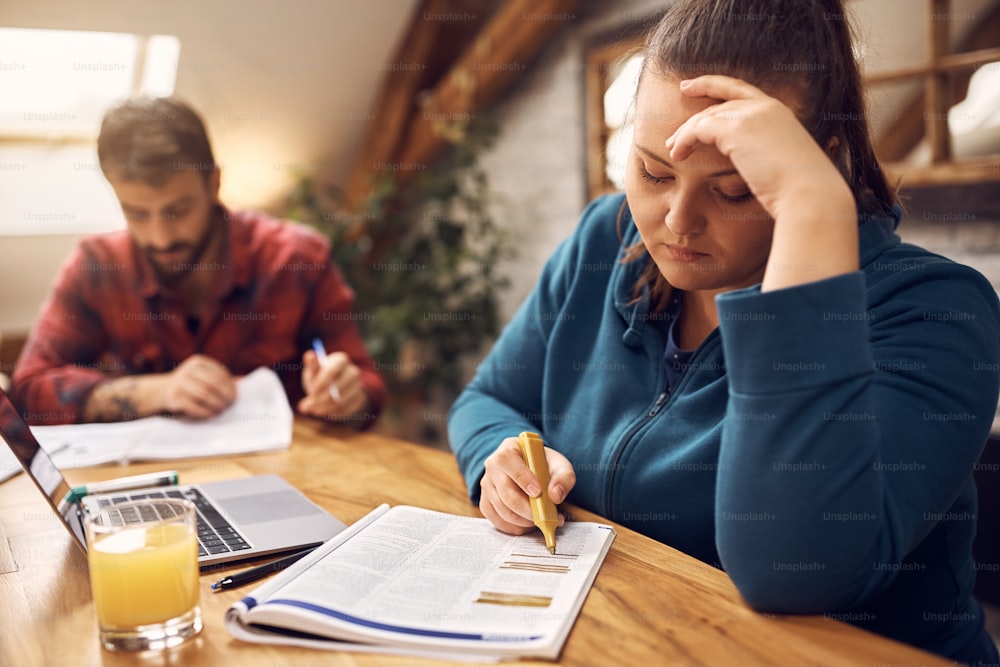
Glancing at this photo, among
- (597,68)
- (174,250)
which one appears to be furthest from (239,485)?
(597,68)

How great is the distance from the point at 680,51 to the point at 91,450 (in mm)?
1107

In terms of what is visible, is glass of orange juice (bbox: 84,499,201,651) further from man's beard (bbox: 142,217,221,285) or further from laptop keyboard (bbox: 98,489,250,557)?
man's beard (bbox: 142,217,221,285)

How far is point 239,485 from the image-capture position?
1.15 meters

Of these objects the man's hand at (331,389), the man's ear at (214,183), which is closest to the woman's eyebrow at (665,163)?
the man's hand at (331,389)

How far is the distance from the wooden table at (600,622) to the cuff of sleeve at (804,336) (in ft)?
0.66

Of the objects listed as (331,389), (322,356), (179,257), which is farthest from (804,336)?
(179,257)

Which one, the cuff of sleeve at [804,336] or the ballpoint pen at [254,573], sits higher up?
the cuff of sleeve at [804,336]

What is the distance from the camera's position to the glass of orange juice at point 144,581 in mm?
665

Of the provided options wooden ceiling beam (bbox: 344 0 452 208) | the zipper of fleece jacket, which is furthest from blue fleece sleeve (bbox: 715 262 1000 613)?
wooden ceiling beam (bbox: 344 0 452 208)

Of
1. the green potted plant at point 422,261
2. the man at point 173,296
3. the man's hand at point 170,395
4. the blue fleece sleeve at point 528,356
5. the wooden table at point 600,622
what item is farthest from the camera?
the green potted plant at point 422,261

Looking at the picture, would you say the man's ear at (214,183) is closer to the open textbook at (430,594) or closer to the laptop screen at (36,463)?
the laptop screen at (36,463)

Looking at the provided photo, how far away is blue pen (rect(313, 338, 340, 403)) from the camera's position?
1557mm

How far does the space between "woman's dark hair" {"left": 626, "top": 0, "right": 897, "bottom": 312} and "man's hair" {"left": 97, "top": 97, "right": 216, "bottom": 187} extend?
1.14 metres

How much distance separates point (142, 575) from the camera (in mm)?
665
